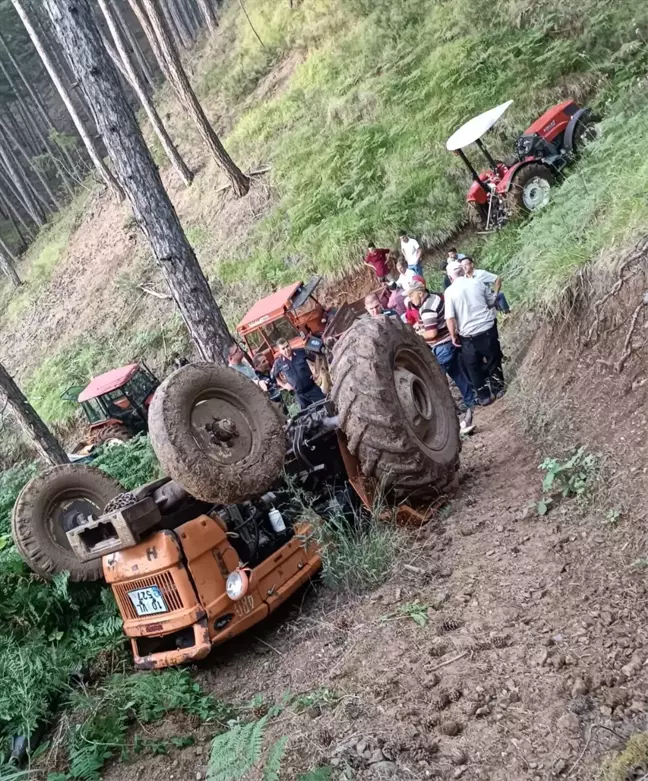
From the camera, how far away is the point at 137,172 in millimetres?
7922

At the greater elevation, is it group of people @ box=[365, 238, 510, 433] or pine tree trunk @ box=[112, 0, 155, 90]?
pine tree trunk @ box=[112, 0, 155, 90]

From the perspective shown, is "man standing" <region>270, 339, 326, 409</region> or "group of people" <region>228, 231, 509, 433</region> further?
"man standing" <region>270, 339, 326, 409</region>

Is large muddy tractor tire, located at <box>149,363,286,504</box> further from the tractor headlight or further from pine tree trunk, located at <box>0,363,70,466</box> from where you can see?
pine tree trunk, located at <box>0,363,70,466</box>

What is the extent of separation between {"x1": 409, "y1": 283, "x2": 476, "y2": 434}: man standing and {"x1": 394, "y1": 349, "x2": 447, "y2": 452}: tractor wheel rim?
6.00ft

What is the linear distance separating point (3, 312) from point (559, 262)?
94.9 ft

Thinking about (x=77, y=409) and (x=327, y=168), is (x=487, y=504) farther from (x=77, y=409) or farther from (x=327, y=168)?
(x=77, y=409)

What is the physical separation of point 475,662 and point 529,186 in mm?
9491

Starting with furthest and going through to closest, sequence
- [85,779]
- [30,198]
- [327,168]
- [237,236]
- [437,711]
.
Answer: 1. [30,198]
2. [237,236]
3. [327,168]
4. [85,779]
5. [437,711]

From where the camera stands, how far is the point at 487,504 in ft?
15.5

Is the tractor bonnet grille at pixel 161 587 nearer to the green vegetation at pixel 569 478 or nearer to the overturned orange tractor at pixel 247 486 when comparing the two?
the overturned orange tractor at pixel 247 486

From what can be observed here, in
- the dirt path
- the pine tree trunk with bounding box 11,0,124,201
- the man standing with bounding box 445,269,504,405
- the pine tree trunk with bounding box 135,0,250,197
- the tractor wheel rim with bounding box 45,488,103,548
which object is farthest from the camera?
the pine tree trunk with bounding box 11,0,124,201

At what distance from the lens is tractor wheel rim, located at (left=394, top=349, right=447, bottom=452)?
5023 mm

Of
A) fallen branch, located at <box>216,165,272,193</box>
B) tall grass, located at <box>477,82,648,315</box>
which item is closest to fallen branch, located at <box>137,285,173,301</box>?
fallen branch, located at <box>216,165,272,193</box>

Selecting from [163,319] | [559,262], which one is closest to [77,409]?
[163,319]
